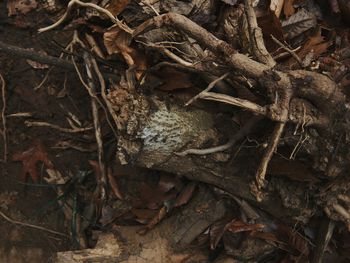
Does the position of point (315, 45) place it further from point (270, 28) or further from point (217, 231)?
point (217, 231)

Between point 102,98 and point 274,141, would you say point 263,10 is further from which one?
point 102,98

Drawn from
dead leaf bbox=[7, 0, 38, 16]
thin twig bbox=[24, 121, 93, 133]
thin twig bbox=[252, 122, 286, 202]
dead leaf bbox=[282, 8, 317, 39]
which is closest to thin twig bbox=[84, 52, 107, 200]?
thin twig bbox=[24, 121, 93, 133]

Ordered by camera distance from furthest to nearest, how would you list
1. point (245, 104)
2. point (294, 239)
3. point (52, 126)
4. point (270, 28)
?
point (52, 126) < point (294, 239) < point (270, 28) < point (245, 104)

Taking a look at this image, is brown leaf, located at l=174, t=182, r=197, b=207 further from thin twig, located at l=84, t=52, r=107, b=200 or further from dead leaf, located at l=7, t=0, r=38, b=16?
dead leaf, located at l=7, t=0, r=38, b=16

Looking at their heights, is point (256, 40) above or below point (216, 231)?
above

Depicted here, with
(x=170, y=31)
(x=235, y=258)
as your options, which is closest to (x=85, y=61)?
(x=170, y=31)

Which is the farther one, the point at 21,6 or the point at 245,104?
the point at 21,6

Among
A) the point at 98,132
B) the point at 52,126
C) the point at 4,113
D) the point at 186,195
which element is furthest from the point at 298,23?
the point at 4,113
